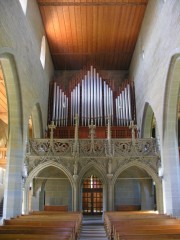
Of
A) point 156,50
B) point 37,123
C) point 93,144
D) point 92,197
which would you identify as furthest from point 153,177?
point 92,197

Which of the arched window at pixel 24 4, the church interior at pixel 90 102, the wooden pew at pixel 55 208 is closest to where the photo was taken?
the church interior at pixel 90 102

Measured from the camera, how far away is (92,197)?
74.7 feet

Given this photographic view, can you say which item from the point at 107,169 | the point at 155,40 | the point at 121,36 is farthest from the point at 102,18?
the point at 107,169

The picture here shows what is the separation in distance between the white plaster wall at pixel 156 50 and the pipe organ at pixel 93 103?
3.19 feet

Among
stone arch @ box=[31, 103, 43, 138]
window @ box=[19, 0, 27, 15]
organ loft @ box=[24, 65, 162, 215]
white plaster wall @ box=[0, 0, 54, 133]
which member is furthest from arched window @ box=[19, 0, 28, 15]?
stone arch @ box=[31, 103, 43, 138]

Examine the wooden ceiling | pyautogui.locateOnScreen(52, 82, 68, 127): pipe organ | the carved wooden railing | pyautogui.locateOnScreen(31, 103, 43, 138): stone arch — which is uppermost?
the wooden ceiling

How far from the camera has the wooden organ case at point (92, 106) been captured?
63.8ft

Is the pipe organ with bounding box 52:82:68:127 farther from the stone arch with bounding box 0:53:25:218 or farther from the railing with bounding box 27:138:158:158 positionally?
the stone arch with bounding box 0:53:25:218

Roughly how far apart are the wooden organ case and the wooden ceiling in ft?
6.50

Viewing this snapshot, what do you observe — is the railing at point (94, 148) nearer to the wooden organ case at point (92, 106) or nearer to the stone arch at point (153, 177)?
the stone arch at point (153, 177)

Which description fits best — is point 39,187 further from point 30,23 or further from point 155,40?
point 155,40

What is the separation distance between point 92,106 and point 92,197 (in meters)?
7.61

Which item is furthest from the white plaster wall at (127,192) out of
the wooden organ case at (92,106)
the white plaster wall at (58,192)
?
the wooden organ case at (92,106)

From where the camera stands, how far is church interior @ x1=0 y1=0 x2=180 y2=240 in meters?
13.0
